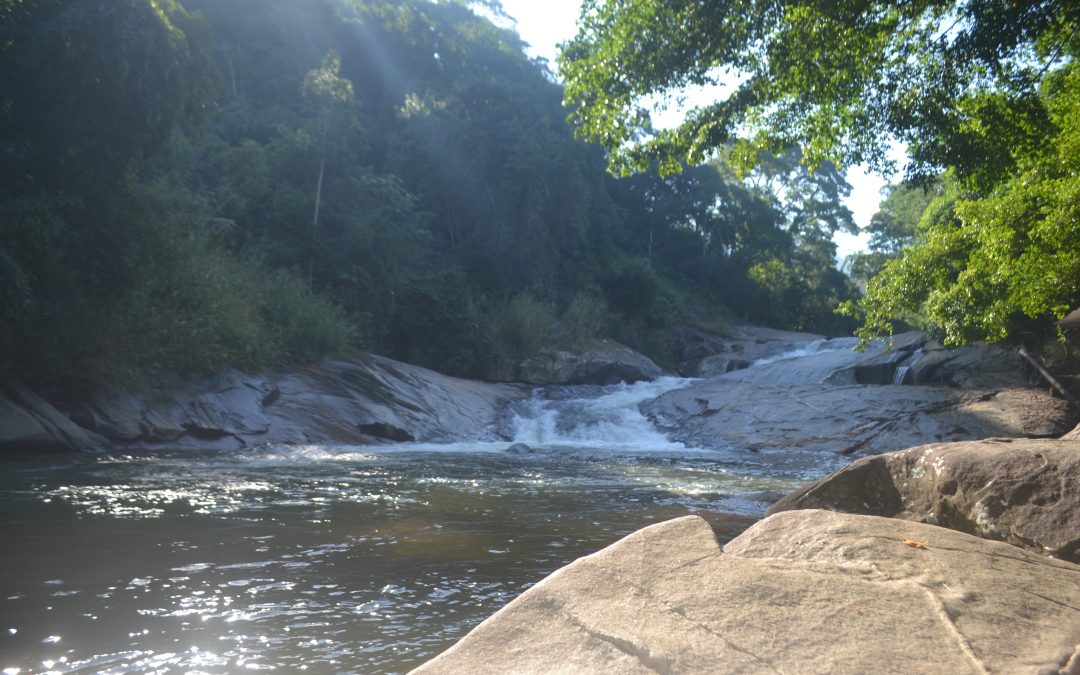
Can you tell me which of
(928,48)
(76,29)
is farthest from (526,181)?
(928,48)

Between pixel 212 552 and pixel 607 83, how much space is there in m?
6.69

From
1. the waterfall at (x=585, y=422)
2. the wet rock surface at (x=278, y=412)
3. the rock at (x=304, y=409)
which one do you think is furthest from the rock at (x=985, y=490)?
the waterfall at (x=585, y=422)

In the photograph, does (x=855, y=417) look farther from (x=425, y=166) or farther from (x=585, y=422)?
(x=425, y=166)

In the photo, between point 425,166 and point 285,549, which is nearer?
point 285,549

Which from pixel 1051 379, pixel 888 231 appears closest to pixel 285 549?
pixel 1051 379

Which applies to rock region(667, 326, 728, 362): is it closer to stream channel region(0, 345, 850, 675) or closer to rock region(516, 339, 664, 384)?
rock region(516, 339, 664, 384)

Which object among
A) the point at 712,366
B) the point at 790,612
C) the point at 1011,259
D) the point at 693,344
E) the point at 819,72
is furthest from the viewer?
the point at 693,344

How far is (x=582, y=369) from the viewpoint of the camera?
25281 millimetres

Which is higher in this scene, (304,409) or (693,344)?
(693,344)

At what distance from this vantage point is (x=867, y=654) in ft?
8.41

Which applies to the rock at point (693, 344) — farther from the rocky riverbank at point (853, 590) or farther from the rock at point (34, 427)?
the rocky riverbank at point (853, 590)

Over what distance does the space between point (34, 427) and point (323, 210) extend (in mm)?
11840

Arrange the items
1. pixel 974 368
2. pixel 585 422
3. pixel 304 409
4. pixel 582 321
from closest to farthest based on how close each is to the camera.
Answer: pixel 304 409 → pixel 974 368 → pixel 585 422 → pixel 582 321

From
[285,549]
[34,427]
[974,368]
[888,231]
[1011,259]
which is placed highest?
[888,231]
